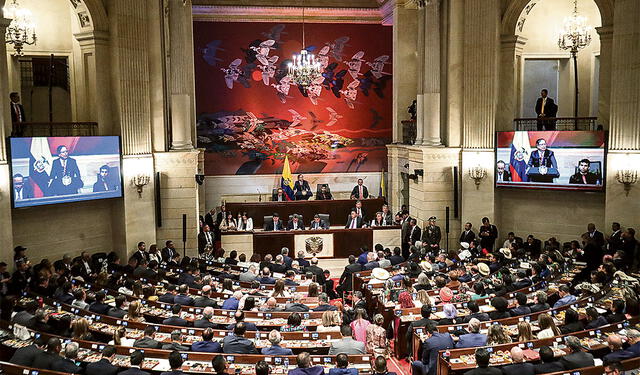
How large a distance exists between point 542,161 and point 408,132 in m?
6.82

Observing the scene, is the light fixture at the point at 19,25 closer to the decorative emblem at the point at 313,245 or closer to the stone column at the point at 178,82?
the stone column at the point at 178,82

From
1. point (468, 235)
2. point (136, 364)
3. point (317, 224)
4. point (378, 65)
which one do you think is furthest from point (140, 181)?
point (378, 65)

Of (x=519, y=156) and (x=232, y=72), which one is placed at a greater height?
(x=232, y=72)

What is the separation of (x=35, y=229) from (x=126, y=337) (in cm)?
725

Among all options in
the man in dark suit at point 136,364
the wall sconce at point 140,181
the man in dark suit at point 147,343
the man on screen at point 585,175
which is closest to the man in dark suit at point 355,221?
the wall sconce at point 140,181

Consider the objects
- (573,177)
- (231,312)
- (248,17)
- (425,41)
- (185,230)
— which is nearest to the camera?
(231,312)

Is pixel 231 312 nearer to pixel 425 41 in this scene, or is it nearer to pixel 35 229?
pixel 35 229

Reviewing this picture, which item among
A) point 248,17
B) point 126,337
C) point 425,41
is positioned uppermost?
point 248,17

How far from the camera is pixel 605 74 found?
723 inches

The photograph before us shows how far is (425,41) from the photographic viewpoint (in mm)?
21266

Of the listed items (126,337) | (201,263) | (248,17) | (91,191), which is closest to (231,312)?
(126,337)

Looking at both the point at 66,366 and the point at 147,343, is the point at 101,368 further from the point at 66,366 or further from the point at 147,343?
the point at 147,343

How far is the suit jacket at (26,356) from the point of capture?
8867 millimetres

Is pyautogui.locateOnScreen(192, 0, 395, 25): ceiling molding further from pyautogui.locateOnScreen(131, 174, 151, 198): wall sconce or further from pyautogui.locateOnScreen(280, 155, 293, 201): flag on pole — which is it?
pyautogui.locateOnScreen(131, 174, 151, 198): wall sconce
